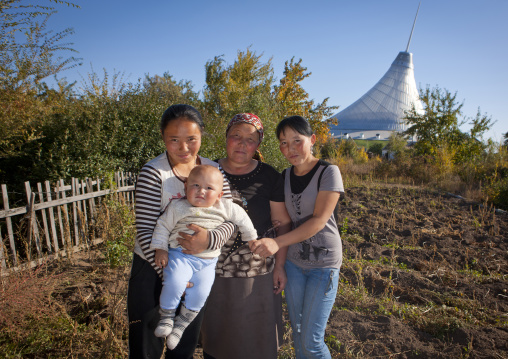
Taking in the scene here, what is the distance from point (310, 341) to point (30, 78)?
5.27 metres

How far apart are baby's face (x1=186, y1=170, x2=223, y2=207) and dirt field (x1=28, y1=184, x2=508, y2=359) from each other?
0.94m

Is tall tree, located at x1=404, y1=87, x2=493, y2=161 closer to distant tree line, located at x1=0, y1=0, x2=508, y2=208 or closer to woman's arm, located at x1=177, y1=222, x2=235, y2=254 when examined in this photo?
distant tree line, located at x1=0, y1=0, x2=508, y2=208

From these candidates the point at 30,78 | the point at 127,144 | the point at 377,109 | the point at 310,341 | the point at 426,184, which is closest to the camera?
the point at 310,341

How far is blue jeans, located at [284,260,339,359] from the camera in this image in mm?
1967

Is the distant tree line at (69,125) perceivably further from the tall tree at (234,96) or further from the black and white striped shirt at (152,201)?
the black and white striped shirt at (152,201)

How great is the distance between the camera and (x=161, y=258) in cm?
166

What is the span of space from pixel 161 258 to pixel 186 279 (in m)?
0.18

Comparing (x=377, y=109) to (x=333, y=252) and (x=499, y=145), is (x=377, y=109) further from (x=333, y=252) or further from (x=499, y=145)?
(x=333, y=252)

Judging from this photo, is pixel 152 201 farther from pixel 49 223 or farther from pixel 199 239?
pixel 49 223

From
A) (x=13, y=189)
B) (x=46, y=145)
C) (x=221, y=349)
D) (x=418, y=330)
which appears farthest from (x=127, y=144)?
(x=418, y=330)

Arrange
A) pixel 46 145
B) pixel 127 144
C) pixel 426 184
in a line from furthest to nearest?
pixel 426 184
pixel 127 144
pixel 46 145

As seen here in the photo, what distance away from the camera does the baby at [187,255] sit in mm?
1670

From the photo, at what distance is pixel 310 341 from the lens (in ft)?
6.44

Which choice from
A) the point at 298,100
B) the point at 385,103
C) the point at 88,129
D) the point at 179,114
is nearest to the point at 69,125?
the point at 88,129
